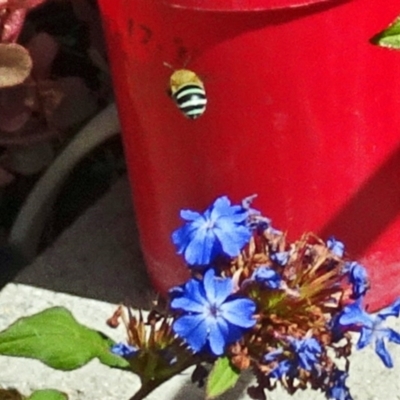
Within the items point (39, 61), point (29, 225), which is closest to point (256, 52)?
point (39, 61)

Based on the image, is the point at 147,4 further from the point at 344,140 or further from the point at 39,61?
the point at 39,61

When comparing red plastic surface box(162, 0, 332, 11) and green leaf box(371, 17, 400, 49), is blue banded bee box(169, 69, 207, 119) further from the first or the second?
green leaf box(371, 17, 400, 49)

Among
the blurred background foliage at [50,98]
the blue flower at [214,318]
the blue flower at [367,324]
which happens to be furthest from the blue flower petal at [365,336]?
the blurred background foliage at [50,98]

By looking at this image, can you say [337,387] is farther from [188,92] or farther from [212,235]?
[188,92]

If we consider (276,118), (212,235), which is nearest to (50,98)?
(276,118)

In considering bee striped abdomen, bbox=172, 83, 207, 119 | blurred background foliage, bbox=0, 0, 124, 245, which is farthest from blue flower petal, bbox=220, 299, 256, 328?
blurred background foliage, bbox=0, 0, 124, 245

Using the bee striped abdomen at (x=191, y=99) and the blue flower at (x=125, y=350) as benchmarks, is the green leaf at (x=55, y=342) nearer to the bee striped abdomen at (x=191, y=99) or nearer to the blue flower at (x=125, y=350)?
the blue flower at (x=125, y=350)

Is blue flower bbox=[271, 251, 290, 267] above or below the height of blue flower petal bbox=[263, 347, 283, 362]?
above
